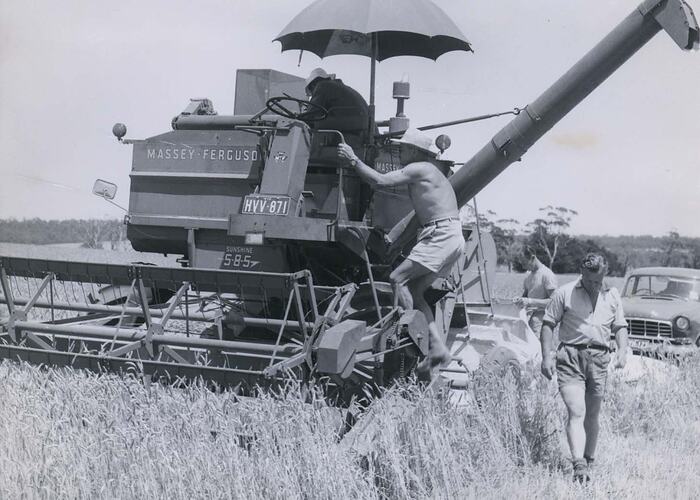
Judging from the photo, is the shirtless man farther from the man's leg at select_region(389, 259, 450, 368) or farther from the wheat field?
the wheat field

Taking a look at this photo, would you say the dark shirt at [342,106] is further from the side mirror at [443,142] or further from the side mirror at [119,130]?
the side mirror at [119,130]

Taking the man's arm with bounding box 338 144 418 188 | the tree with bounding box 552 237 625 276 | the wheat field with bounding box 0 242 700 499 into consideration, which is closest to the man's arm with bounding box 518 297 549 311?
the wheat field with bounding box 0 242 700 499

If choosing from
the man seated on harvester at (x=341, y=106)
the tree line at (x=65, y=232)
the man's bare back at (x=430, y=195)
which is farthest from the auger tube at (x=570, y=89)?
the tree line at (x=65, y=232)

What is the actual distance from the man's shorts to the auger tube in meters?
1.66

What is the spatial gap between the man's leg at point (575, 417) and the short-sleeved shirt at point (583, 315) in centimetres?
33

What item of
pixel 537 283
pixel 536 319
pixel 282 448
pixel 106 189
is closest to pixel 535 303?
pixel 537 283

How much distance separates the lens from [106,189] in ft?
25.0

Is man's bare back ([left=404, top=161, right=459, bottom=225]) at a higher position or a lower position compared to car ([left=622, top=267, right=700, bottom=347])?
higher

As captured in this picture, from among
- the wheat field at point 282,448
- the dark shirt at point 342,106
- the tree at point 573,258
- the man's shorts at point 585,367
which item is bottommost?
the tree at point 573,258

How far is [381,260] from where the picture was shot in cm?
716

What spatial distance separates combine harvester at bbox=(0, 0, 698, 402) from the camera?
→ 5539mm

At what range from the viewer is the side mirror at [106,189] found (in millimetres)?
7602

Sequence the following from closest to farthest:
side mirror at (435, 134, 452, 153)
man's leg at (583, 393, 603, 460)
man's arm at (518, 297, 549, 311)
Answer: man's leg at (583, 393, 603, 460), side mirror at (435, 134, 452, 153), man's arm at (518, 297, 549, 311)

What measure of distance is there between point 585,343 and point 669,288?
26.7 ft
